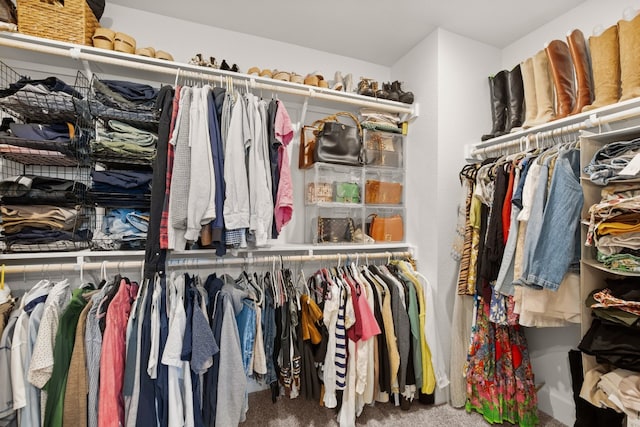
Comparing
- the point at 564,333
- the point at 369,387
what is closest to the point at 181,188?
the point at 369,387

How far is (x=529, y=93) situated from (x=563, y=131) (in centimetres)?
45

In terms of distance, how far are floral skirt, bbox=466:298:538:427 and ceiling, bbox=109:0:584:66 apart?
1741 millimetres

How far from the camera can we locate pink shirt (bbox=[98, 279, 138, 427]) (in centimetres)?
128

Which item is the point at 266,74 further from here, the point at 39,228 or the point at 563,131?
the point at 563,131

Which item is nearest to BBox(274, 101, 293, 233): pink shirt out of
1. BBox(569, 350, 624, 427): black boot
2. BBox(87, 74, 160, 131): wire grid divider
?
BBox(87, 74, 160, 131): wire grid divider

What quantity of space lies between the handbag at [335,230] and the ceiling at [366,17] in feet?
4.24

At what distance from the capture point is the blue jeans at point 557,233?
1.32 meters

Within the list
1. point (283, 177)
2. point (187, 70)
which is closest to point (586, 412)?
point (283, 177)

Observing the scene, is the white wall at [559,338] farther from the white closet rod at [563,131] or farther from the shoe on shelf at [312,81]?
the shoe on shelf at [312,81]

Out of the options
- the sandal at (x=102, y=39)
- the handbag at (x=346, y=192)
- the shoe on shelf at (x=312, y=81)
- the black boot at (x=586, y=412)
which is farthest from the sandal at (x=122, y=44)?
the black boot at (x=586, y=412)

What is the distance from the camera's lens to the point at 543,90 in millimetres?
1801

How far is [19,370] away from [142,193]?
873 mm

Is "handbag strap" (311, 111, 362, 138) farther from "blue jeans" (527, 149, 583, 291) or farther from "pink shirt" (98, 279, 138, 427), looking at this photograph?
"pink shirt" (98, 279, 138, 427)

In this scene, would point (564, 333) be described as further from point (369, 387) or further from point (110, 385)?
point (110, 385)
